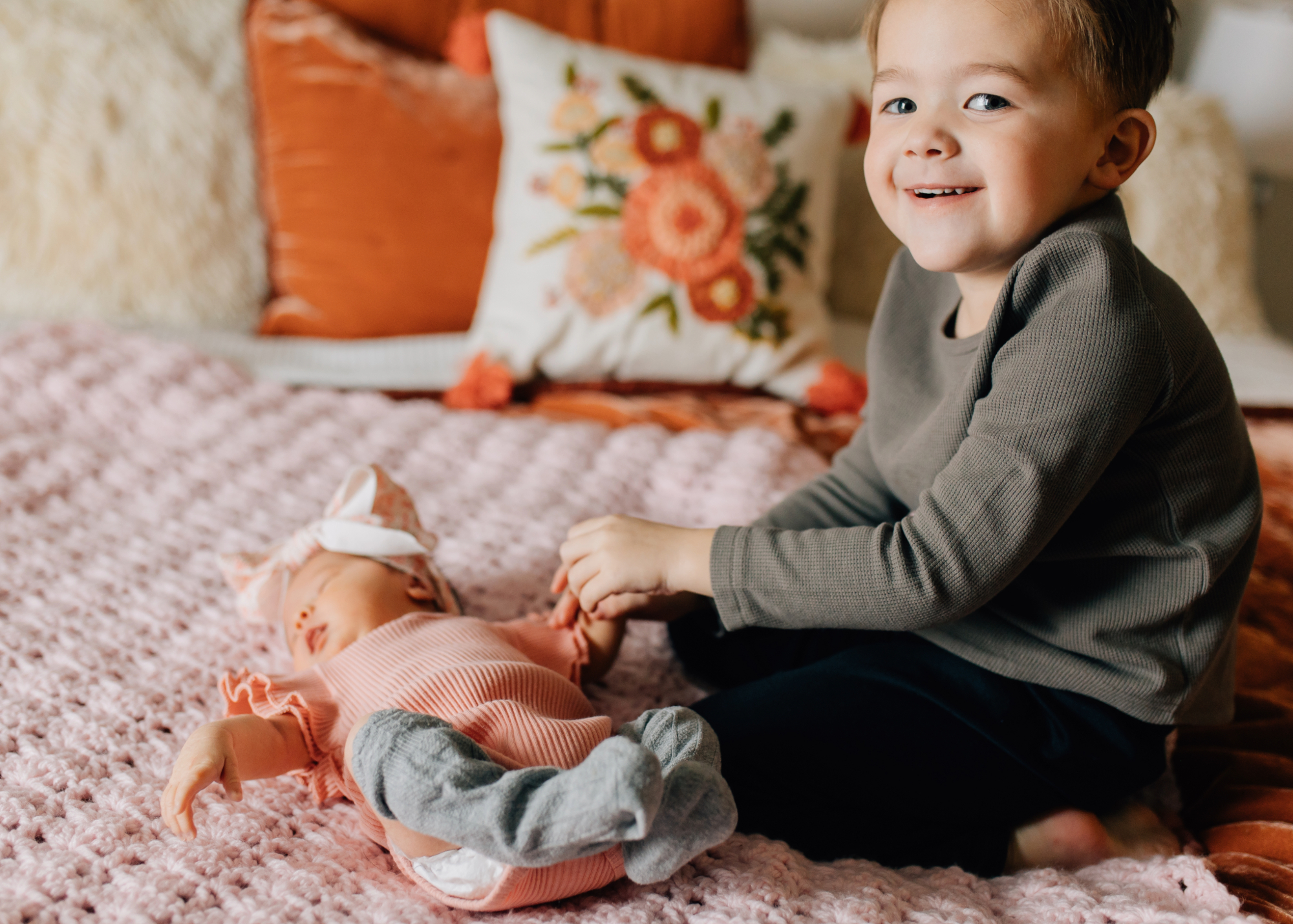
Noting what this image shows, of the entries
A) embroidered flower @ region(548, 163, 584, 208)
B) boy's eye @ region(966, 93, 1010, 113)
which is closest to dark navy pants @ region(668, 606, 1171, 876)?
boy's eye @ region(966, 93, 1010, 113)

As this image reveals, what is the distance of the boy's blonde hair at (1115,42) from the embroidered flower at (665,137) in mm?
778

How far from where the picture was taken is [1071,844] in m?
0.78

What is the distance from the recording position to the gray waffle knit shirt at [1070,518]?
649 millimetres

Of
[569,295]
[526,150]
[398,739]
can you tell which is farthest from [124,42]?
[398,739]

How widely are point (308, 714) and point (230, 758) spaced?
0.26 feet

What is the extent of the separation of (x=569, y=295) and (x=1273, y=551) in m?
0.95

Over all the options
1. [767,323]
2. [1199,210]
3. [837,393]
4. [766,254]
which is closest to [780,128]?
[766,254]

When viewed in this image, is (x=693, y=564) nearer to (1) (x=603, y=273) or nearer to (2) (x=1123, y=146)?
(2) (x=1123, y=146)

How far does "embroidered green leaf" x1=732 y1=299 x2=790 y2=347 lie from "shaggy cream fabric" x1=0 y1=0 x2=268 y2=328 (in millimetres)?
826

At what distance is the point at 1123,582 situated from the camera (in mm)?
750

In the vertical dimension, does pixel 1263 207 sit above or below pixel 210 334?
above

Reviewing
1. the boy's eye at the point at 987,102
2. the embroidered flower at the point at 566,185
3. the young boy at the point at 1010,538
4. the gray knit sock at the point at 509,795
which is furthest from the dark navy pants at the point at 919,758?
the embroidered flower at the point at 566,185

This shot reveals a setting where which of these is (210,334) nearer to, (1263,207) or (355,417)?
(355,417)

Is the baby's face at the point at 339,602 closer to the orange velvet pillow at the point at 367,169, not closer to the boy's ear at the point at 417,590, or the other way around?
the boy's ear at the point at 417,590
